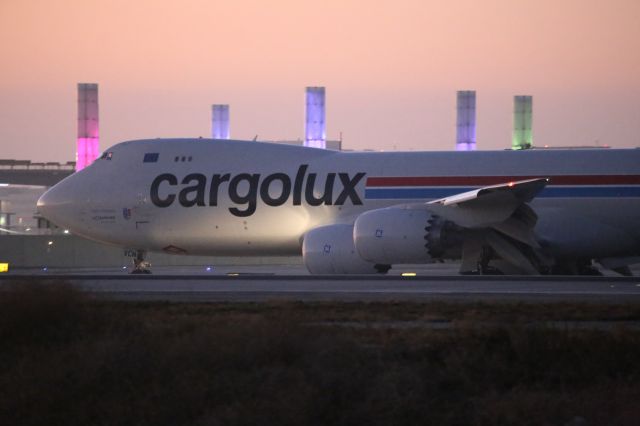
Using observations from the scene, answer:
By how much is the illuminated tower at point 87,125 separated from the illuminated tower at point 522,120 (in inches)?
738

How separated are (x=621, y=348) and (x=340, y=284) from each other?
10507 millimetres

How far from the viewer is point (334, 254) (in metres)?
27.0

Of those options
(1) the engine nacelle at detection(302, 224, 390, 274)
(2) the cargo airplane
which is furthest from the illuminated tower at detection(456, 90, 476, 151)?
(1) the engine nacelle at detection(302, 224, 390, 274)

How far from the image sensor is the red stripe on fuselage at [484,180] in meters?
26.6

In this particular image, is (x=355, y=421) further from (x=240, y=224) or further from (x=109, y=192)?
(x=109, y=192)

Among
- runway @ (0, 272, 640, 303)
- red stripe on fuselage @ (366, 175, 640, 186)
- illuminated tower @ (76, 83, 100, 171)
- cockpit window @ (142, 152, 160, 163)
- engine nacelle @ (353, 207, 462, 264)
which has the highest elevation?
illuminated tower @ (76, 83, 100, 171)

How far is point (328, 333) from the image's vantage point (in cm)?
1227

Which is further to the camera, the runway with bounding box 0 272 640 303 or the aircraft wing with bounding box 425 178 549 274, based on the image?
the aircraft wing with bounding box 425 178 549 274

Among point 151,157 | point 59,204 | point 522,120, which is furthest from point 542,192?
point 522,120

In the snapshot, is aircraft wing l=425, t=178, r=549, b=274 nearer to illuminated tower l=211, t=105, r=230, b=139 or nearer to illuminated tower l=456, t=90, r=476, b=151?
illuminated tower l=456, t=90, r=476, b=151

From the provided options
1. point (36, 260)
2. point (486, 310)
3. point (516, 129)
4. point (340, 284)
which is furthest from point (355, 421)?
point (516, 129)

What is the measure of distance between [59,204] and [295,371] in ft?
70.0

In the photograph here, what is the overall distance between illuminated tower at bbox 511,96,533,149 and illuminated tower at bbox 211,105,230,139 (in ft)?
43.6

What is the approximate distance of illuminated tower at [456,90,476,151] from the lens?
49844mm
